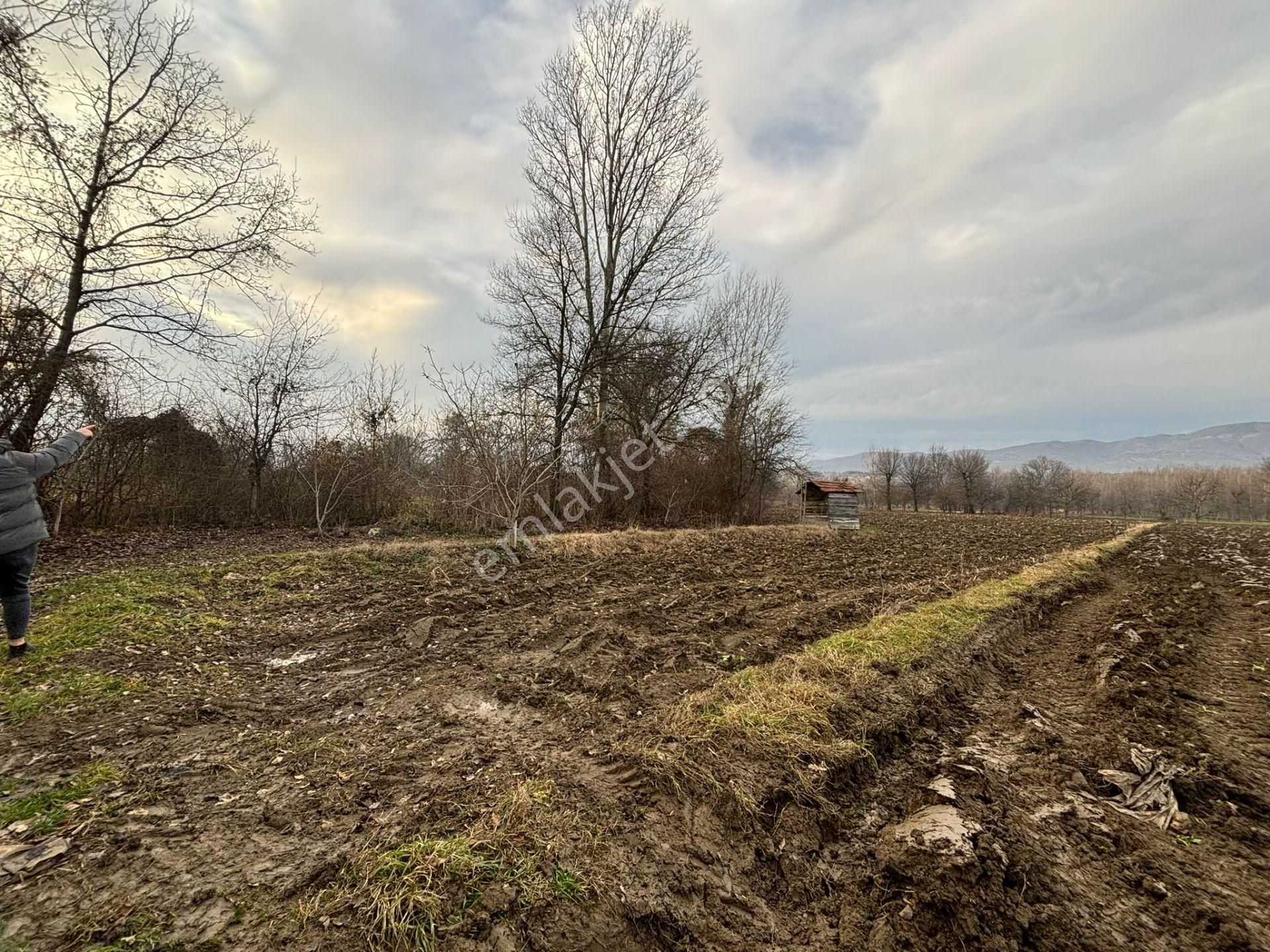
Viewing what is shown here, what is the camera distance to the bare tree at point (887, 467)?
6102 centimetres

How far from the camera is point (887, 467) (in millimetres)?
62281

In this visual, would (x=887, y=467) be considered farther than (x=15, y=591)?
Yes

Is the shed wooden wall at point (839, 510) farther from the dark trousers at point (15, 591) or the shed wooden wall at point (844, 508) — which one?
the dark trousers at point (15, 591)

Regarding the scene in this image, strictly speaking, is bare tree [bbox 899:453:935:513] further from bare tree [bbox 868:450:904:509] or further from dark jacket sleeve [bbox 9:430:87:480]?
dark jacket sleeve [bbox 9:430:87:480]

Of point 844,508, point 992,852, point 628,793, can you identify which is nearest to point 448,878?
point 628,793

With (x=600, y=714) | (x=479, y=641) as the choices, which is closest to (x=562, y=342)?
(x=479, y=641)

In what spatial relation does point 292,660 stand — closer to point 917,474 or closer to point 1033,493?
point 917,474

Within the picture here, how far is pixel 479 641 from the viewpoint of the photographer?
Result: 4828mm

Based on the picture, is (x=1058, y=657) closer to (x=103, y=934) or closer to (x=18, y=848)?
(x=103, y=934)

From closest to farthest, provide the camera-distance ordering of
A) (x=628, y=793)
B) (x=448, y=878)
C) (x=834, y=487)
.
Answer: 1. (x=448, y=878)
2. (x=628, y=793)
3. (x=834, y=487)

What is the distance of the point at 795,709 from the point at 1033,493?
3174 inches

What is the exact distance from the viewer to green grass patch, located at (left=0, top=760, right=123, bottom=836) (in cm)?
210

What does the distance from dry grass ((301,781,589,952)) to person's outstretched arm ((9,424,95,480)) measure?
447cm

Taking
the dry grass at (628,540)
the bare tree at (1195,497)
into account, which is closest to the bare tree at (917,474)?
the bare tree at (1195,497)
